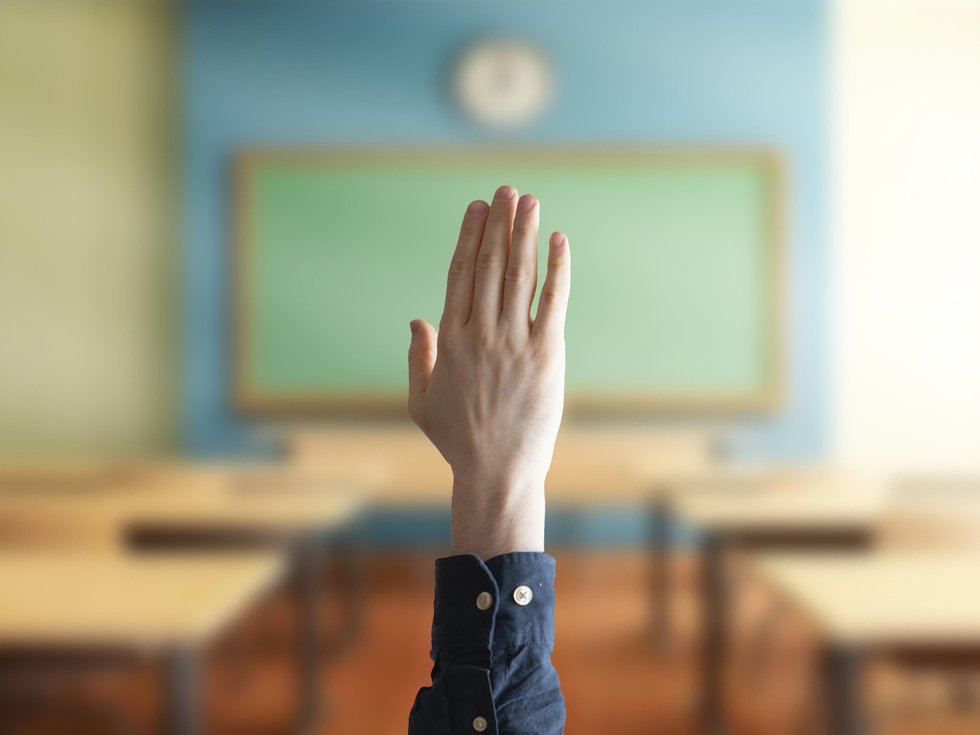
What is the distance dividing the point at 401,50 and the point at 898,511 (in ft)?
9.74

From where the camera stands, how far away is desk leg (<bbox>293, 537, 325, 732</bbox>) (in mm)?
2406

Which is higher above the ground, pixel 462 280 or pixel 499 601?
pixel 462 280

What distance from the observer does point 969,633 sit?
1.35 m

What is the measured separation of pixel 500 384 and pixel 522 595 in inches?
5.1

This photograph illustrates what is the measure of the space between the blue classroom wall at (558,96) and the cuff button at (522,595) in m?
3.77

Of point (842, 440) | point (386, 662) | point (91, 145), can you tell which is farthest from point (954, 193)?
point (91, 145)

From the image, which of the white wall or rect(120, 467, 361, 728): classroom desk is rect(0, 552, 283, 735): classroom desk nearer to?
rect(120, 467, 361, 728): classroom desk

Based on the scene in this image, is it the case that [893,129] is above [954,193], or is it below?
above

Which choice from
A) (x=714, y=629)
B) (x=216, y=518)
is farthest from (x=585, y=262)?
(x=216, y=518)

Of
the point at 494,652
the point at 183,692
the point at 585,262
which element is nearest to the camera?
the point at 494,652

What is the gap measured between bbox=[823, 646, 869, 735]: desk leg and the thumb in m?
0.96

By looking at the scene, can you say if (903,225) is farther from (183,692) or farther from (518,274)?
(518,274)

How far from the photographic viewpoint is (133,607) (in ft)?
4.70

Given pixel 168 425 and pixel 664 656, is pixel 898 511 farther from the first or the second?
pixel 168 425
